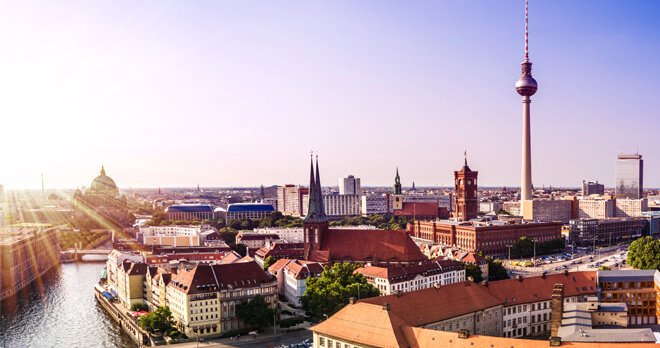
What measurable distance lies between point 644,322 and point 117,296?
72.6 m

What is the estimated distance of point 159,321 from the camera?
200 feet

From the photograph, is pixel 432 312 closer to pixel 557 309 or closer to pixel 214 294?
pixel 557 309

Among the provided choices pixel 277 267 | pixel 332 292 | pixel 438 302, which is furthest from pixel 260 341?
pixel 277 267

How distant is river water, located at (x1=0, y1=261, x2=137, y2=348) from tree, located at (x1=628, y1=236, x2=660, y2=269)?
7272 cm

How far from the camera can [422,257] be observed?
3361 inches

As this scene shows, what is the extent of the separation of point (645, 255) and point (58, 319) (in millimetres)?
85640

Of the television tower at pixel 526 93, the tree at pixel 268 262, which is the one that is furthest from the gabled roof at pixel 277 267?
the television tower at pixel 526 93

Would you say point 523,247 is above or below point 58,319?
above

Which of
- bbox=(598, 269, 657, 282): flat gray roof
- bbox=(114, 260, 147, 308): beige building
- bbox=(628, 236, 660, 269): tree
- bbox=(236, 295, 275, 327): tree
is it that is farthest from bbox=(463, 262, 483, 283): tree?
bbox=(114, 260, 147, 308): beige building

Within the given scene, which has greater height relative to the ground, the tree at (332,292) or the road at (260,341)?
the tree at (332,292)

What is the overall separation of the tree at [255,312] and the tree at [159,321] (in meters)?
7.99

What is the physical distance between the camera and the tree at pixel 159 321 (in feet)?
199

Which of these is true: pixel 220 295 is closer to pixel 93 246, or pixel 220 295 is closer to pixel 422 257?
pixel 422 257

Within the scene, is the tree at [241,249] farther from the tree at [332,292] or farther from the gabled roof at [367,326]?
the gabled roof at [367,326]
